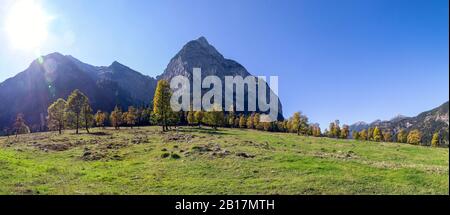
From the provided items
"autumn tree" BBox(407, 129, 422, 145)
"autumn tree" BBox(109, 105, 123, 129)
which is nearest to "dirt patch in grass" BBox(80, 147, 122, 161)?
"autumn tree" BBox(109, 105, 123, 129)

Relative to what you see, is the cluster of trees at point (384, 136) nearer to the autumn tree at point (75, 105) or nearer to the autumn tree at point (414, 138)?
the autumn tree at point (414, 138)

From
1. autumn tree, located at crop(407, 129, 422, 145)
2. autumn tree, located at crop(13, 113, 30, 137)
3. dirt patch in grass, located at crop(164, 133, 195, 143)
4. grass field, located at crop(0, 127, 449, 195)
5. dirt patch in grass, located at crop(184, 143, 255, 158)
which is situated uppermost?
autumn tree, located at crop(13, 113, 30, 137)

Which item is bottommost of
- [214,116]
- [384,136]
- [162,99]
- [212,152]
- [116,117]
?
[384,136]

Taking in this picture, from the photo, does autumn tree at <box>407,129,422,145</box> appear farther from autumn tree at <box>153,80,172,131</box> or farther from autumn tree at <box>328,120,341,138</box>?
autumn tree at <box>153,80,172,131</box>

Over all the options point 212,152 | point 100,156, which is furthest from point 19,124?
point 212,152

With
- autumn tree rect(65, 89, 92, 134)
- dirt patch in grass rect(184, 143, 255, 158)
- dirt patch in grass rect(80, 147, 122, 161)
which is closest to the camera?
dirt patch in grass rect(184, 143, 255, 158)

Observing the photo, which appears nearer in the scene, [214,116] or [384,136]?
[214,116]

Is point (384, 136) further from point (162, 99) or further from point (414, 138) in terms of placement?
point (162, 99)

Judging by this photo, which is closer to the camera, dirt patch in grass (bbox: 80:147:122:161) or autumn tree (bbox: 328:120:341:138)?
dirt patch in grass (bbox: 80:147:122:161)

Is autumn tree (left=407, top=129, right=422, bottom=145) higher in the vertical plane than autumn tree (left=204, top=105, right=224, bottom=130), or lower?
lower

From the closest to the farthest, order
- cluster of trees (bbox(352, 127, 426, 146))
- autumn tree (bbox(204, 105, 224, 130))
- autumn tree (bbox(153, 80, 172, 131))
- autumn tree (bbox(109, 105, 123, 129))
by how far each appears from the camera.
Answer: autumn tree (bbox(153, 80, 172, 131)) < autumn tree (bbox(204, 105, 224, 130)) < autumn tree (bbox(109, 105, 123, 129)) < cluster of trees (bbox(352, 127, 426, 146))
